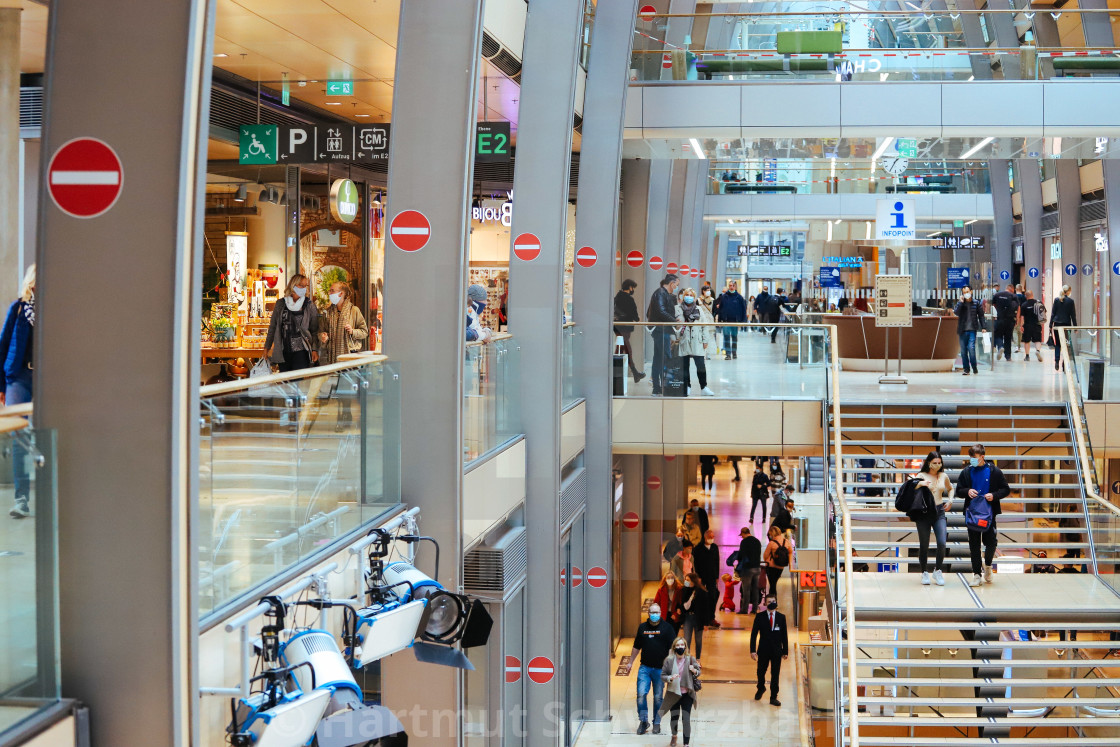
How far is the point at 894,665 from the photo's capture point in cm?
1302

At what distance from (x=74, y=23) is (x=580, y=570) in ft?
43.6

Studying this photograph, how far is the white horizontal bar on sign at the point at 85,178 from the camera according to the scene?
3939mm

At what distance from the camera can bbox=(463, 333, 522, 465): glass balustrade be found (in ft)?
32.1

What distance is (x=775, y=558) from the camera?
1784cm

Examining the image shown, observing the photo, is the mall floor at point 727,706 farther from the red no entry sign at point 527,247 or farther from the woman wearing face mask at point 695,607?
the red no entry sign at point 527,247

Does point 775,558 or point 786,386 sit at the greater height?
point 786,386

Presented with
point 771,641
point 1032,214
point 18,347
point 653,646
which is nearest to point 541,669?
point 653,646

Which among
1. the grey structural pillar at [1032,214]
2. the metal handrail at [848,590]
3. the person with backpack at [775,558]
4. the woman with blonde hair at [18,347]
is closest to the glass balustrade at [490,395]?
the woman with blonde hair at [18,347]

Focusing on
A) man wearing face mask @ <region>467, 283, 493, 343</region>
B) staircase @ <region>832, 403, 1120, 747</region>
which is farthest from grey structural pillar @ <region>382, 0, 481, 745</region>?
staircase @ <region>832, 403, 1120, 747</region>

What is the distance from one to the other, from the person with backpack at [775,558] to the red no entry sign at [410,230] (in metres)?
10.3

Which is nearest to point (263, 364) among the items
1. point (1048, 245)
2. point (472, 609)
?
point (472, 609)

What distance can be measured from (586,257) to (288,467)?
35.4 ft

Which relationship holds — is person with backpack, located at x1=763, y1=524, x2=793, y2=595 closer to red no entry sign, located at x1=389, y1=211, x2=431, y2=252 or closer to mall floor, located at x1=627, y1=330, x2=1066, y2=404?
mall floor, located at x1=627, y1=330, x2=1066, y2=404

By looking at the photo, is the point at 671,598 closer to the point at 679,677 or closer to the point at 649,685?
the point at 649,685
